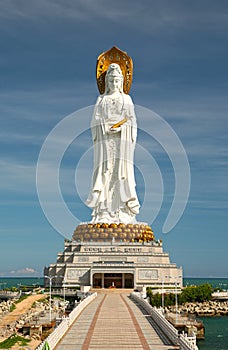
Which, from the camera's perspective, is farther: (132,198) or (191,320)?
(132,198)

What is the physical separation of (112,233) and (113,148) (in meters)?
8.74

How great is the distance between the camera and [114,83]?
5625 cm

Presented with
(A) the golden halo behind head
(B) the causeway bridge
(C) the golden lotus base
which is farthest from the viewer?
(A) the golden halo behind head

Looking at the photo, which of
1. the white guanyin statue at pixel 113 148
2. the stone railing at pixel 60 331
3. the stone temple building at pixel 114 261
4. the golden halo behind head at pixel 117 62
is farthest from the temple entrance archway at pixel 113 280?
the golden halo behind head at pixel 117 62

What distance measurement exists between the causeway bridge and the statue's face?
27331 mm

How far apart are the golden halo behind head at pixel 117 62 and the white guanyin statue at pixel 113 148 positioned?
3.67 ft

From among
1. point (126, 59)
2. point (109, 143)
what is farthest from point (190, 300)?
point (126, 59)

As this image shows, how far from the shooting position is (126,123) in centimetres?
5625

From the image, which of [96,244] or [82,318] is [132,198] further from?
[82,318]

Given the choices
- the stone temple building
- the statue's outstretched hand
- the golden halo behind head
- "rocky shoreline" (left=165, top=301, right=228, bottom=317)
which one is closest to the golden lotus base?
the stone temple building

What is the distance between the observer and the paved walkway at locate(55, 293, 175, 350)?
20703 mm

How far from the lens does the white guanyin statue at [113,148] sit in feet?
180

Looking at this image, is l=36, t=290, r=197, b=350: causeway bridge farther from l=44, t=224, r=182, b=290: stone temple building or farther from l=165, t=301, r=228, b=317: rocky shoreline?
l=44, t=224, r=182, b=290: stone temple building

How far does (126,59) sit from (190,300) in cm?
2401
